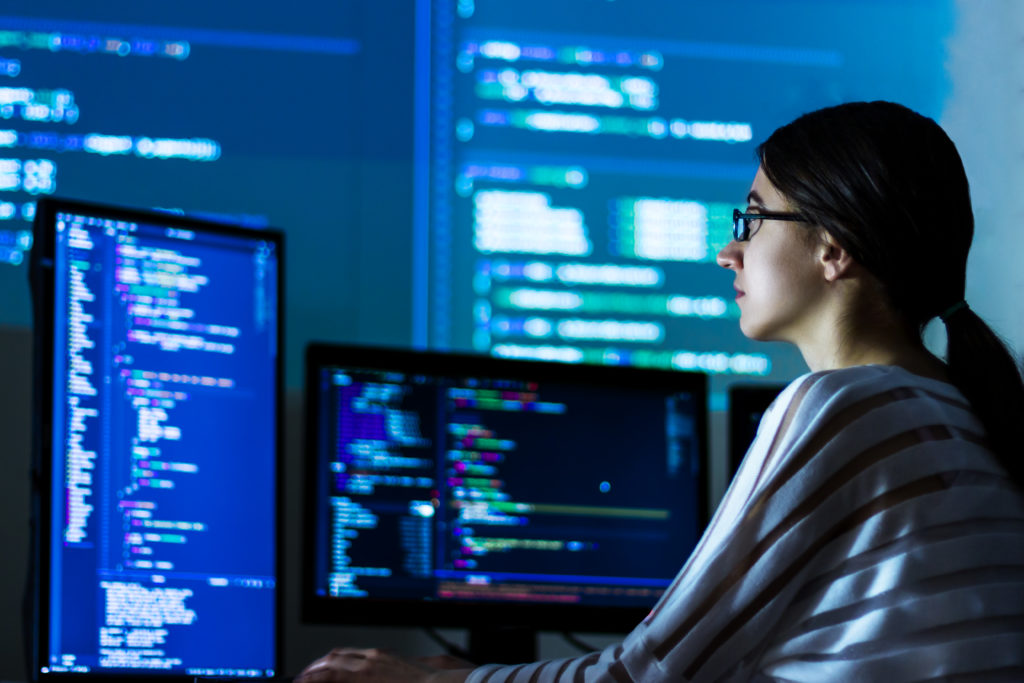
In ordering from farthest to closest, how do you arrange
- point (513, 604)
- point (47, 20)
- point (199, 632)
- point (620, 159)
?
point (620, 159), point (47, 20), point (513, 604), point (199, 632)

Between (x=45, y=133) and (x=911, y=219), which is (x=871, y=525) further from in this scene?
(x=45, y=133)

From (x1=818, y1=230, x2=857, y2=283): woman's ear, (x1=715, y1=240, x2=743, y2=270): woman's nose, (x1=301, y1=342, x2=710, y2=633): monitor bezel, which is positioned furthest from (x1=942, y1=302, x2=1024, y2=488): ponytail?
(x1=301, y1=342, x2=710, y2=633): monitor bezel

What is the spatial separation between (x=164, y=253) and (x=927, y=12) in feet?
6.05

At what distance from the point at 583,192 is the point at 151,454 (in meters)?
1.26

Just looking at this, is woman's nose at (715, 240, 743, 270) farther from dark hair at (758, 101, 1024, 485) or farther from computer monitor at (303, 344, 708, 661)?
computer monitor at (303, 344, 708, 661)

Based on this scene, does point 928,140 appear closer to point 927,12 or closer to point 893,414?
point 893,414

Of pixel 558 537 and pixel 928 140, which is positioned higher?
pixel 928 140

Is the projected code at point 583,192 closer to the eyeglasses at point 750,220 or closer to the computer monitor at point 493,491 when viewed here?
the computer monitor at point 493,491

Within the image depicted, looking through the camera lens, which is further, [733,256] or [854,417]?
[733,256]

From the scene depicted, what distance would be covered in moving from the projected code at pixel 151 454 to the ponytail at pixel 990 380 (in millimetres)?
879

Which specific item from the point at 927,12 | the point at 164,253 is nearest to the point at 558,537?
the point at 164,253

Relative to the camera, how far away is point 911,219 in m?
1.13

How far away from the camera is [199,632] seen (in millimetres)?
1472

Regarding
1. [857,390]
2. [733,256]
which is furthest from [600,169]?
[857,390]
